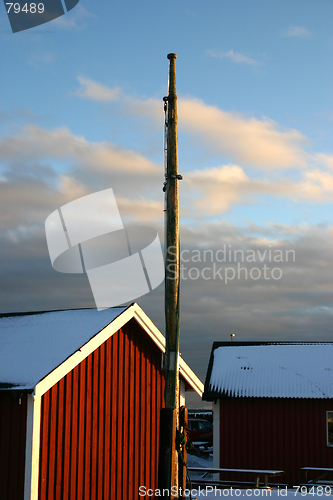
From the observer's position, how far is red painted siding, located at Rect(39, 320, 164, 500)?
1104cm

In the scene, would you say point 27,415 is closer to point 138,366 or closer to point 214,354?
point 138,366

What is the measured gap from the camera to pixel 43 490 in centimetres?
1051

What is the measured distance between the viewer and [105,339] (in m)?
12.5

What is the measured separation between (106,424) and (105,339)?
6.34ft

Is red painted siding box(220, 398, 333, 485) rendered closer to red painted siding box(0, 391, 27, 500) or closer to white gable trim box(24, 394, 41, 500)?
white gable trim box(24, 394, 41, 500)

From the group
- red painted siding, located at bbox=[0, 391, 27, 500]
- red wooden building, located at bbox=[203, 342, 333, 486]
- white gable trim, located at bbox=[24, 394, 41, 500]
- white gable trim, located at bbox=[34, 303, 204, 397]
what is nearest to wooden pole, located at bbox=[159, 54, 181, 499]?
white gable trim, located at bbox=[34, 303, 204, 397]

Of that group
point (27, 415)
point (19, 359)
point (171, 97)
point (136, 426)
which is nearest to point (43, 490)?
point (27, 415)

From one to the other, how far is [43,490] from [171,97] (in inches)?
299

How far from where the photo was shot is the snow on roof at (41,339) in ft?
35.1

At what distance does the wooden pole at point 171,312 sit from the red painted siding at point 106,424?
3504 mm

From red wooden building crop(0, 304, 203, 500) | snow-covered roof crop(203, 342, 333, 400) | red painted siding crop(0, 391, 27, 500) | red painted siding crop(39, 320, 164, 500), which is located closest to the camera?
red painted siding crop(0, 391, 27, 500)

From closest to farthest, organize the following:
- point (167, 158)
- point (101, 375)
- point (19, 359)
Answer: point (167, 158) → point (19, 359) → point (101, 375)

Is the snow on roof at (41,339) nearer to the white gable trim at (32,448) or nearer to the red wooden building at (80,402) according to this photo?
the red wooden building at (80,402)

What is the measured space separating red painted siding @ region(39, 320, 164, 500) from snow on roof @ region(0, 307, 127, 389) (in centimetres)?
55
